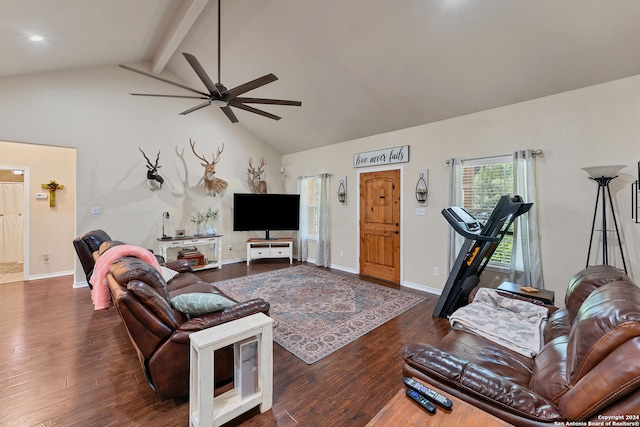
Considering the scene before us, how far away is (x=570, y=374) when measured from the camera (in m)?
1.13

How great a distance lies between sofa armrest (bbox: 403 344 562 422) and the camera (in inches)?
42.8

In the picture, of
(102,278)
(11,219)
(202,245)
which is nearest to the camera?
(102,278)

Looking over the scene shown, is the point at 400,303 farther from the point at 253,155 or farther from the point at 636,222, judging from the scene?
the point at 253,155

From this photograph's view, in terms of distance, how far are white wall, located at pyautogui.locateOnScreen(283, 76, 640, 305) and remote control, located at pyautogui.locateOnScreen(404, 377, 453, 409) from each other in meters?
3.38

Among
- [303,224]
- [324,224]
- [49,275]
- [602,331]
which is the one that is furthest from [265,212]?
[602,331]

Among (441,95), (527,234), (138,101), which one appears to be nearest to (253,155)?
(138,101)

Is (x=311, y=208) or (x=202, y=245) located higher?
(x=311, y=208)

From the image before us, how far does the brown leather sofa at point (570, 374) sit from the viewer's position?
93 cm

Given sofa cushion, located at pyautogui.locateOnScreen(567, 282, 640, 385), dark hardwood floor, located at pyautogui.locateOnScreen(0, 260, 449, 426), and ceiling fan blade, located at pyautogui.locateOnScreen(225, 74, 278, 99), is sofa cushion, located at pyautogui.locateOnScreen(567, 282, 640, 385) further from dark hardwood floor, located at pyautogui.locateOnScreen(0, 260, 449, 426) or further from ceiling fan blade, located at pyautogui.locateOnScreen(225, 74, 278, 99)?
ceiling fan blade, located at pyautogui.locateOnScreen(225, 74, 278, 99)

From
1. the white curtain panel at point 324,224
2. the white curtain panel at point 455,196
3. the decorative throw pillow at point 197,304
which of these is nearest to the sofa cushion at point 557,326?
the white curtain panel at point 455,196

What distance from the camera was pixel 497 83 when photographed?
347cm

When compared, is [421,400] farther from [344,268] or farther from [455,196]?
[344,268]

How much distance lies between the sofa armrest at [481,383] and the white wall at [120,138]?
5.64 metres

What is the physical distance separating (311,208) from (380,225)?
6.81 ft
